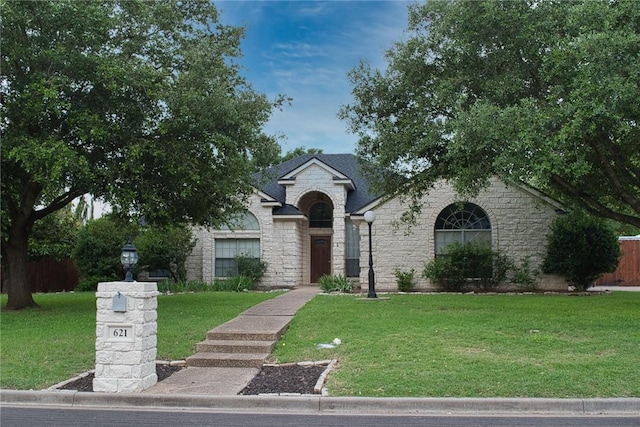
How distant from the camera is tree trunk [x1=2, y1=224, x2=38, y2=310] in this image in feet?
53.9

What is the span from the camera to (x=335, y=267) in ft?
86.3

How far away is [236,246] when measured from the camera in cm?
2623

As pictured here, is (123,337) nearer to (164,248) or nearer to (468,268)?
(468,268)

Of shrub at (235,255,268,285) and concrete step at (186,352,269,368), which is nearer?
concrete step at (186,352,269,368)

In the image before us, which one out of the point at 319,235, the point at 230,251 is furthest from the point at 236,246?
the point at 319,235

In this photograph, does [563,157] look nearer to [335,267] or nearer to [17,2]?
[17,2]

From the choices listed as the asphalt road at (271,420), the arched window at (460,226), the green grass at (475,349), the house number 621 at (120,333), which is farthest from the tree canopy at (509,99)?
the house number 621 at (120,333)

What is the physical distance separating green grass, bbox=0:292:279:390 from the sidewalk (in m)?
0.73

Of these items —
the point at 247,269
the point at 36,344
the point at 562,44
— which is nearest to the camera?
the point at 36,344

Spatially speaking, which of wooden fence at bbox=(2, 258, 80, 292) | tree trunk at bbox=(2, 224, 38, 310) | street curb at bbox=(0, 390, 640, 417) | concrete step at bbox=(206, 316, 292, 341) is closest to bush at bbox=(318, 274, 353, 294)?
concrete step at bbox=(206, 316, 292, 341)

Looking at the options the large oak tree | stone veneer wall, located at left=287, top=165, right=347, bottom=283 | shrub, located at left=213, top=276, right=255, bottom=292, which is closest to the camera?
the large oak tree

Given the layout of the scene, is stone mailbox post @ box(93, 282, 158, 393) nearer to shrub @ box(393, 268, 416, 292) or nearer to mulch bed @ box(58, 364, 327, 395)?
mulch bed @ box(58, 364, 327, 395)

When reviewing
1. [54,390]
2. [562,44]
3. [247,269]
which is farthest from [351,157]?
[54,390]

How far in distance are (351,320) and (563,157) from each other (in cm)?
555
